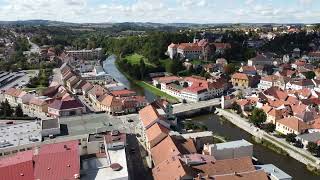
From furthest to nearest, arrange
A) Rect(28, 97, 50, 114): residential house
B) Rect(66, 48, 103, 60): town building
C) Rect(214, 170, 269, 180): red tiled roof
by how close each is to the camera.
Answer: Rect(66, 48, 103, 60): town building → Rect(28, 97, 50, 114): residential house → Rect(214, 170, 269, 180): red tiled roof

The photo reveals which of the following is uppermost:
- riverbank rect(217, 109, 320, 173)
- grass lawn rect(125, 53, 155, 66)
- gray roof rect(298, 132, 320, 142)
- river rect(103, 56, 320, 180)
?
grass lawn rect(125, 53, 155, 66)

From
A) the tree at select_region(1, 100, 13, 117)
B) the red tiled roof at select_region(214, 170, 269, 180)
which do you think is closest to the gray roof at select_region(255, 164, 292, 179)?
the red tiled roof at select_region(214, 170, 269, 180)

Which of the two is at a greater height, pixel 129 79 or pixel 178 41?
pixel 178 41

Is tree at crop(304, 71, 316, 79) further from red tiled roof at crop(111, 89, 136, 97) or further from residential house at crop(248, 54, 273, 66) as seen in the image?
red tiled roof at crop(111, 89, 136, 97)

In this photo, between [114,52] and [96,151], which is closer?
[96,151]

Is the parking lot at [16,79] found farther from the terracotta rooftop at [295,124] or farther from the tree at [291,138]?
the tree at [291,138]

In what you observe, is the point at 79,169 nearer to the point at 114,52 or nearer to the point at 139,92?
the point at 139,92

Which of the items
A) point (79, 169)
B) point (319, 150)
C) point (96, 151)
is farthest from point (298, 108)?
point (79, 169)
